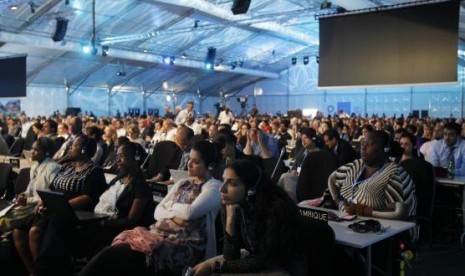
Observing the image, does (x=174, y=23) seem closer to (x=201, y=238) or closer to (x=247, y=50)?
(x=247, y=50)

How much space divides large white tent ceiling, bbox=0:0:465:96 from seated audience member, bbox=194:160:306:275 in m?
10.8

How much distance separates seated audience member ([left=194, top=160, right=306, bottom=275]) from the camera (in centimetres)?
240

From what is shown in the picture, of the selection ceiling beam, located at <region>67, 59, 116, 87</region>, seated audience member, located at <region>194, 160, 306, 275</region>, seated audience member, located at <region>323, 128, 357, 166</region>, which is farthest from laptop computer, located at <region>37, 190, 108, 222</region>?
ceiling beam, located at <region>67, 59, 116, 87</region>

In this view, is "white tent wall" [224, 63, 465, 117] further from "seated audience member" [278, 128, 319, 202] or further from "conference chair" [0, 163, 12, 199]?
"conference chair" [0, 163, 12, 199]

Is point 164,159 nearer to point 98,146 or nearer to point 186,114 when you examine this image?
point 98,146

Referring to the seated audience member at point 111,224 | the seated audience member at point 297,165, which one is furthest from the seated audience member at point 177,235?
the seated audience member at point 297,165

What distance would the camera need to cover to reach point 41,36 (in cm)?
1717

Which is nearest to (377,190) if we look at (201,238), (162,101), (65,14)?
(201,238)

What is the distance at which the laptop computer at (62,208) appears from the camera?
3.79 meters

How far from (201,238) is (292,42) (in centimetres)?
2386

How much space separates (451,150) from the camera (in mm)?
6684

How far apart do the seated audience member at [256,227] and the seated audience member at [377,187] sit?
4.61ft

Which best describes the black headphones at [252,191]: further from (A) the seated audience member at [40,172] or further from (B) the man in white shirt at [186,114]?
(B) the man in white shirt at [186,114]

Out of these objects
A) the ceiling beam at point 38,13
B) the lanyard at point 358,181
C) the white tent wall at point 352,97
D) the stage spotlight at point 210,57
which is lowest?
the lanyard at point 358,181
